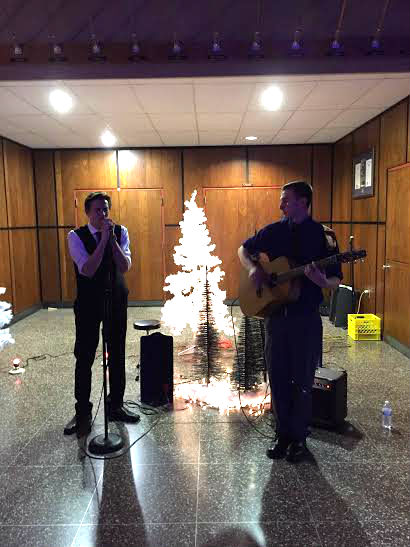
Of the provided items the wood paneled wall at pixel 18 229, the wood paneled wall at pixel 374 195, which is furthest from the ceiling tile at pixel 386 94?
the wood paneled wall at pixel 18 229

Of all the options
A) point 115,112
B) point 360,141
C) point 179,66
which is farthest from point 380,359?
point 115,112

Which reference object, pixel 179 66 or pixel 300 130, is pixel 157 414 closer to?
pixel 179 66

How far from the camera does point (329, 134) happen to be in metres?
6.16

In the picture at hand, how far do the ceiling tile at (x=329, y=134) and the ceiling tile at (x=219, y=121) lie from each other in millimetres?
1282

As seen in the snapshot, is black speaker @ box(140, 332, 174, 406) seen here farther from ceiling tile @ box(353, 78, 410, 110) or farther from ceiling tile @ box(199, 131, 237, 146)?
ceiling tile @ box(199, 131, 237, 146)

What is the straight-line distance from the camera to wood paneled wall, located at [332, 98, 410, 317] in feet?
15.1

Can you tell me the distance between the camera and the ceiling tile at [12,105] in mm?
4027

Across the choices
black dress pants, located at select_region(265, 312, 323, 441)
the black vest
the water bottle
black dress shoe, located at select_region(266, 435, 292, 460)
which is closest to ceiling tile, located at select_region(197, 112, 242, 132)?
the black vest

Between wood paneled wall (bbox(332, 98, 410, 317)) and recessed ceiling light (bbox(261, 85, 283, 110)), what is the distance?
1.32 metres

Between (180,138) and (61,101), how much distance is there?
2331 millimetres

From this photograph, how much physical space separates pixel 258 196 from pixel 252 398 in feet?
14.4

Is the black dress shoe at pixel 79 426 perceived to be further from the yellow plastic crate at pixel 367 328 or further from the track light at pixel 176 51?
Answer: the yellow plastic crate at pixel 367 328

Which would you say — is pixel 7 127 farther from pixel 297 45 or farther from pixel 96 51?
pixel 297 45

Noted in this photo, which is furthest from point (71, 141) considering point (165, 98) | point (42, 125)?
point (165, 98)
